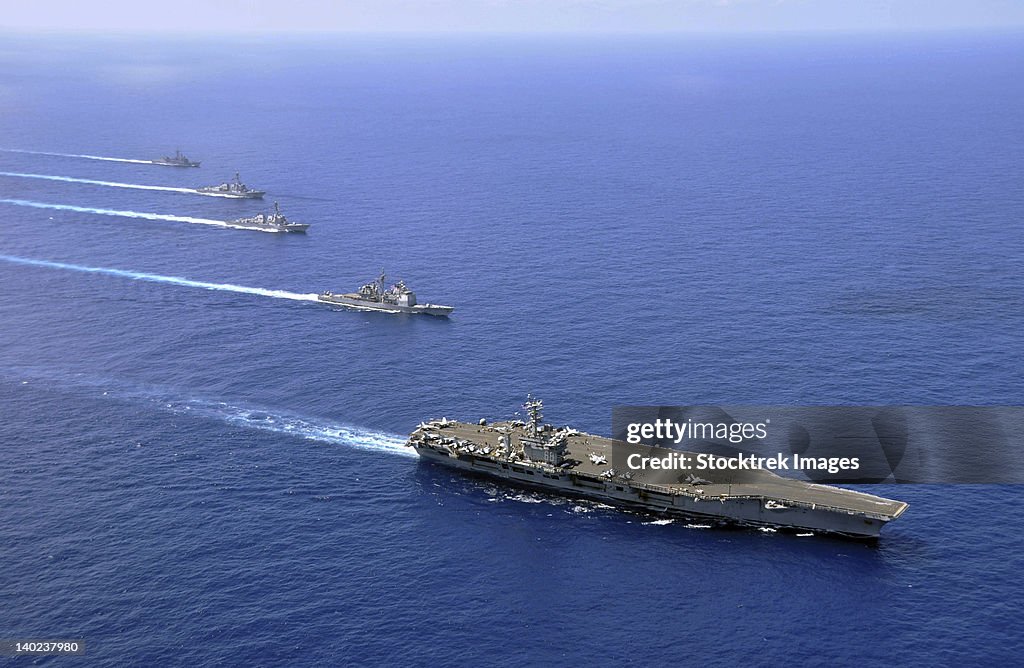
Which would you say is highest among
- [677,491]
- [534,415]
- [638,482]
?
[534,415]

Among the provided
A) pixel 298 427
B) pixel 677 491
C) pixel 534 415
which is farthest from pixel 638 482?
pixel 298 427

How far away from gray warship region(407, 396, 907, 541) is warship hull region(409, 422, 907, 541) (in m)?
0.14

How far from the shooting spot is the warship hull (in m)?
160

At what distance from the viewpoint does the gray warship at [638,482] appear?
161 metres

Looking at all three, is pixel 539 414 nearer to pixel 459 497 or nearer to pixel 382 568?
pixel 459 497

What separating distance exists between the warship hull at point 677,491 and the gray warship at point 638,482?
0.14m

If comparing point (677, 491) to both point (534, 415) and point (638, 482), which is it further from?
point (534, 415)

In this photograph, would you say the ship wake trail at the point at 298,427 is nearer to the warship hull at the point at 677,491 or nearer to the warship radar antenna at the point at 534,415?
the warship hull at the point at 677,491

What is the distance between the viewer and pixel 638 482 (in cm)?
17062

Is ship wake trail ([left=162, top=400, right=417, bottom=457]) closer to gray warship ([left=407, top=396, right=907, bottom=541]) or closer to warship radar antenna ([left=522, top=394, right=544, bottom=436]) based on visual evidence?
gray warship ([left=407, top=396, right=907, bottom=541])

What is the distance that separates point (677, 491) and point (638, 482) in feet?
20.0

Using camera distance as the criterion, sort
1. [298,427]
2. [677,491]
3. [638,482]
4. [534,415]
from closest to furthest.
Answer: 1. [677,491]
2. [638,482]
3. [534,415]
4. [298,427]

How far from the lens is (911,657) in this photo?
132375 mm

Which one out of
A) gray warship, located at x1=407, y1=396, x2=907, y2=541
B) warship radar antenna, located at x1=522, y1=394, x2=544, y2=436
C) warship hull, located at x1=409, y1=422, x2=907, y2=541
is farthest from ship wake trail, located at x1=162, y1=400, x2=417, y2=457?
A: warship radar antenna, located at x1=522, y1=394, x2=544, y2=436
